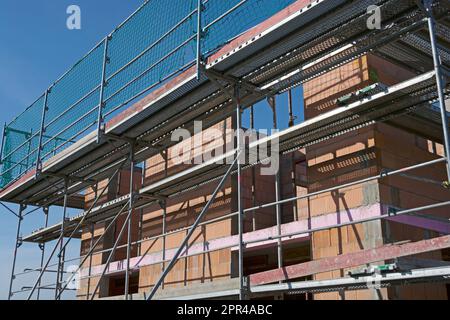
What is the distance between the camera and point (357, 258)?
18.0 ft

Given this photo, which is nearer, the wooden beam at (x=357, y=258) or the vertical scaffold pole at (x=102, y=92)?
the wooden beam at (x=357, y=258)

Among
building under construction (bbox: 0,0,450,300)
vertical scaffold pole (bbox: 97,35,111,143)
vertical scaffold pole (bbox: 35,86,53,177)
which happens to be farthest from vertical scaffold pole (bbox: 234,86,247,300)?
vertical scaffold pole (bbox: 35,86,53,177)

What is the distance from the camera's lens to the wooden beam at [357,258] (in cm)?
489

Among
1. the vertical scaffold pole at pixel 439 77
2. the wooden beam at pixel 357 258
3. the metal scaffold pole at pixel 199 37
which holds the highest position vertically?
the metal scaffold pole at pixel 199 37

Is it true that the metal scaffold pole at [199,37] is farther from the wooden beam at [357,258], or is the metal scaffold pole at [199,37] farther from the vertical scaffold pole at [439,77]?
the vertical scaffold pole at [439,77]

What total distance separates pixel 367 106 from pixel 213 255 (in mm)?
4159

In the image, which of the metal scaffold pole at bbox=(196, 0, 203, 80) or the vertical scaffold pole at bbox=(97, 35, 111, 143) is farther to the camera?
the vertical scaffold pole at bbox=(97, 35, 111, 143)

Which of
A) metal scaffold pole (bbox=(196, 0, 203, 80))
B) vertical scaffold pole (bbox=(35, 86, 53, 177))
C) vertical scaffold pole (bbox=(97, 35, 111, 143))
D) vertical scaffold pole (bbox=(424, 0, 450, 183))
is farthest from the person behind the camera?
vertical scaffold pole (bbox=(35, 86, 53, 177))

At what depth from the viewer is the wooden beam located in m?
4.89

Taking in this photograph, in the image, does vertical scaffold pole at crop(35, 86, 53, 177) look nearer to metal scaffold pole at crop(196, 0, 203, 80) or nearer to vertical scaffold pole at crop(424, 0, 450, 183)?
metal scaffold pole at crop(196, 0, 203, 80)

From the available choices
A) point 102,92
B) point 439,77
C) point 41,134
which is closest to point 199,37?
point 102,92

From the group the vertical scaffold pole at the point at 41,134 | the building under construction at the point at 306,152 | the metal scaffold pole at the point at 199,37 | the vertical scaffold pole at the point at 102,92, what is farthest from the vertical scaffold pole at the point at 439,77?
the vertical scaffold pole at the point at 41,134

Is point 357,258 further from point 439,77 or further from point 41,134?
point 41,134
